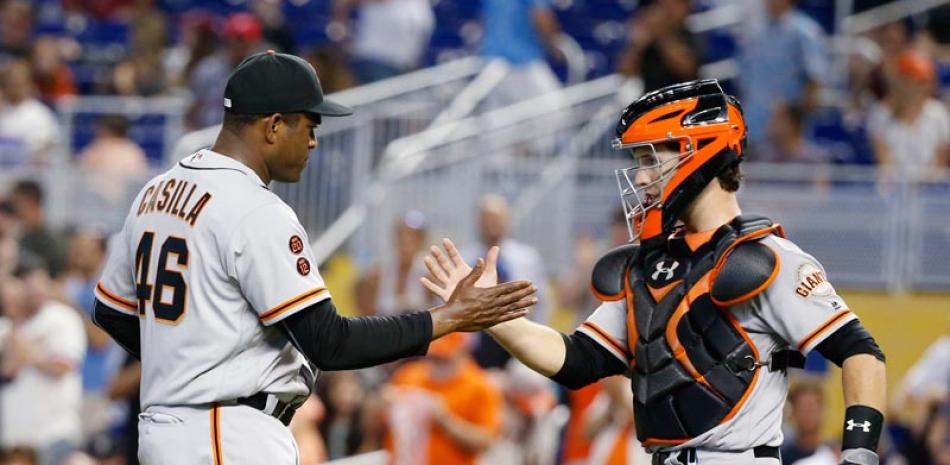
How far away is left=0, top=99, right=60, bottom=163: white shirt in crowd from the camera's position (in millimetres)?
13461

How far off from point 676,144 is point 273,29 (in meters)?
8.54

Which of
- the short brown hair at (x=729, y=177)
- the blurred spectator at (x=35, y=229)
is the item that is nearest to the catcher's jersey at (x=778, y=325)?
the short brown hair at (x=729, y=177)

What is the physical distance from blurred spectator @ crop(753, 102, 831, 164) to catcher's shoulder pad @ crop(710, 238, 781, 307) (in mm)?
6479

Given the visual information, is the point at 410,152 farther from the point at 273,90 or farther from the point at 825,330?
the point at 825,330

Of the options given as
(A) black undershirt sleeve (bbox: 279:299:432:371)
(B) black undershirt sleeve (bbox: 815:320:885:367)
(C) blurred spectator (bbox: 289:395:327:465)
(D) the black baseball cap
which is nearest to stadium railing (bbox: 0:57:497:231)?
(C) blurred spectator (bbox: 289:395:327:465)

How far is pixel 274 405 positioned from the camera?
4.94 m

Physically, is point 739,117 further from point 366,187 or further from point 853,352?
point 366,187

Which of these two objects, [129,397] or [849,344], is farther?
[129,397]

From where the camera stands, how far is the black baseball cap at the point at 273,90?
15.9 feet

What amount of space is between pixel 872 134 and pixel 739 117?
7029mm

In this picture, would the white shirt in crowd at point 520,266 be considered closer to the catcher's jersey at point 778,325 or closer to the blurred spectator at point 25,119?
the blurred spectator at point 25,119

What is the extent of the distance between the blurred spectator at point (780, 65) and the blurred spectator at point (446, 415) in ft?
10.5

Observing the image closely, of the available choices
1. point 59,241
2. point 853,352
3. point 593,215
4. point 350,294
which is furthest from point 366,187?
point 853,352

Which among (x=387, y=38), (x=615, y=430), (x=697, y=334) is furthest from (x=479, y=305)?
(x=387, y=38)
